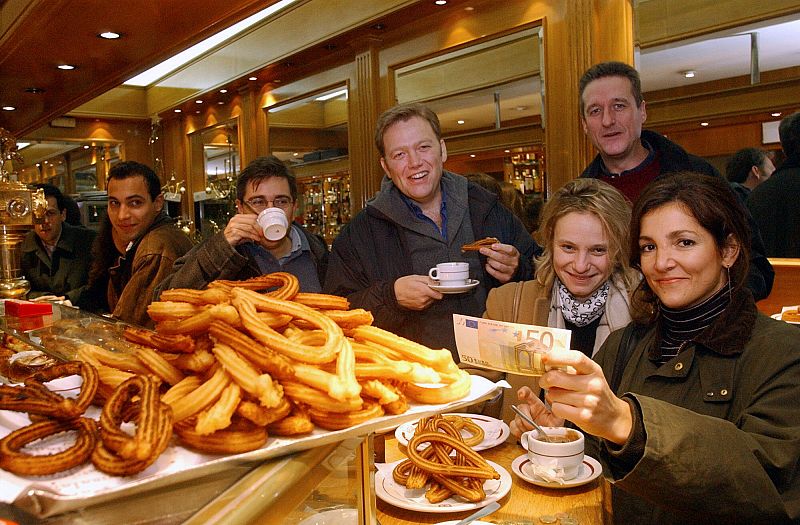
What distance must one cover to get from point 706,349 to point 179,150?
900 centimetres

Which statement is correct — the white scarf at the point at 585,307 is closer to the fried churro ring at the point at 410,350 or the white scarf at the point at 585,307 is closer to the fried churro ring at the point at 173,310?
the fried churro ring at the point at 410,350

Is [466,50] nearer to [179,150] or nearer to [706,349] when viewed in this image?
[706,349]

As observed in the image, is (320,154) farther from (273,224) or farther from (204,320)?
(204,320)

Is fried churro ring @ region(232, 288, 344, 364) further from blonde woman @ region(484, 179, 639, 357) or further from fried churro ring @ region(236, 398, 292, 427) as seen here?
blonde woman @ region(484, 179, 639, 357)

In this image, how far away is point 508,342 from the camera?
3.03 ft

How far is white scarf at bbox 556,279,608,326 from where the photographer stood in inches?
94.0

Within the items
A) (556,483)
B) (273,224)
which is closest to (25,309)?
(273,224)

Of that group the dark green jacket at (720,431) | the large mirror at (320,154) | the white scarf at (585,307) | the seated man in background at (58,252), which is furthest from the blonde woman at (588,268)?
the large mirror at (320,154)

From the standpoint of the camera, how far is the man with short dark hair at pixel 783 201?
3900mm

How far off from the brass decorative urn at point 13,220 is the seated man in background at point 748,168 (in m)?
3.82

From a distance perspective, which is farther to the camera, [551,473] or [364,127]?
[364,127]

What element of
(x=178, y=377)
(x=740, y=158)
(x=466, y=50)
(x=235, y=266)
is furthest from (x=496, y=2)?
(x=178, y=377)

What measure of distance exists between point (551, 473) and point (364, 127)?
4.78m

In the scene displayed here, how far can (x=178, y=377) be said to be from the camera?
86 cm
